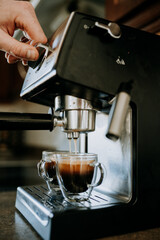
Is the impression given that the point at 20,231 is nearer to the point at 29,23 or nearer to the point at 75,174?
the point at 75,174

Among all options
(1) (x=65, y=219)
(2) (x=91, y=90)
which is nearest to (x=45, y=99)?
(2) (x=91, y=90)

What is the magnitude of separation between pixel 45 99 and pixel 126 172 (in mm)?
242

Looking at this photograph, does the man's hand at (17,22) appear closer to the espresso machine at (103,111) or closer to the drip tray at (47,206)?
the espresso machine at (103,111)

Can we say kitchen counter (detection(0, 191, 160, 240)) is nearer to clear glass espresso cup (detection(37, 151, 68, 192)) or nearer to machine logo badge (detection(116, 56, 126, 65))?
clear glass espresso cup (detection(37, 151, 68, 192))

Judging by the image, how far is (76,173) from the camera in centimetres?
49

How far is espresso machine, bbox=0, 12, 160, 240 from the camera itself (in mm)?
426

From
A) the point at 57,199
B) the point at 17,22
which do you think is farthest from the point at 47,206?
the point at 17,22

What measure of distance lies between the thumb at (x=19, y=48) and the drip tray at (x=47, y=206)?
11.2 inches

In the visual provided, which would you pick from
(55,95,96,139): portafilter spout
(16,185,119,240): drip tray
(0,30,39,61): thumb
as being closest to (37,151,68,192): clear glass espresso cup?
(16,185,119,240): drip tray

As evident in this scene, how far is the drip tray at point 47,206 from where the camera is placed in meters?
0.42

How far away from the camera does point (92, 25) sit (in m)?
0.45

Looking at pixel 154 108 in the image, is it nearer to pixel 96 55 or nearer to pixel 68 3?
A: pixel 96 55

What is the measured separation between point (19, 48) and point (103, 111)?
223 mm

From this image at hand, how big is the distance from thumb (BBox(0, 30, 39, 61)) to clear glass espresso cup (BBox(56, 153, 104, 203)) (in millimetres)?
204
